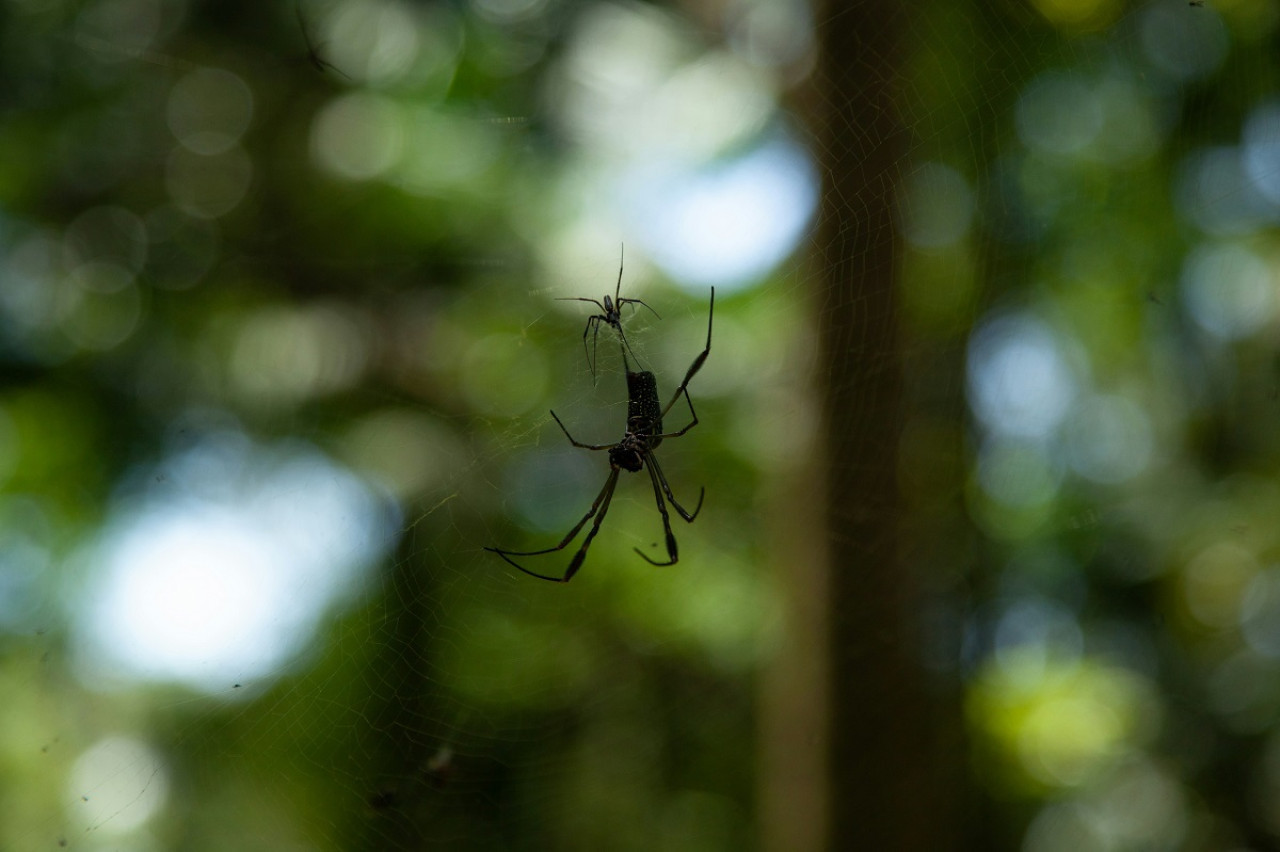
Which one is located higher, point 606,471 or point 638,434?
point 638,434

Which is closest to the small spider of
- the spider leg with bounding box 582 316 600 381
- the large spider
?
the spider leg with bounding box 582 316 600 381

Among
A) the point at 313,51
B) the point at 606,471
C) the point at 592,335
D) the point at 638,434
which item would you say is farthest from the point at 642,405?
the point at 313,51

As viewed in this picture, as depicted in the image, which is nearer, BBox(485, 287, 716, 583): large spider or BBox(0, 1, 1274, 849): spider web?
BBox(485, 287, 716, 583): large spider

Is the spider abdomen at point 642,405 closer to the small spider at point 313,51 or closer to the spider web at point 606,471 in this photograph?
the spider web at point 606,471

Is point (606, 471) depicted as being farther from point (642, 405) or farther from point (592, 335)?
point (642, 405)

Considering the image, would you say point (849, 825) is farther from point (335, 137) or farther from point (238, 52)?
point (238, 52)

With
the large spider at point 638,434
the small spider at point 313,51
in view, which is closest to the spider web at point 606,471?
the large spider at point 638,434

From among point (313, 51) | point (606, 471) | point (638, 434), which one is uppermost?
point (313, 51)

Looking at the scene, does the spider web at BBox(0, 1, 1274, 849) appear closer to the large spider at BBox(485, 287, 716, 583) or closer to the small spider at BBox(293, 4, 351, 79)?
the large spider at BBox(485, 287, 716, 583)

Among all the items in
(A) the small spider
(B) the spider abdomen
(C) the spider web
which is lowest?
(C) the spider web
